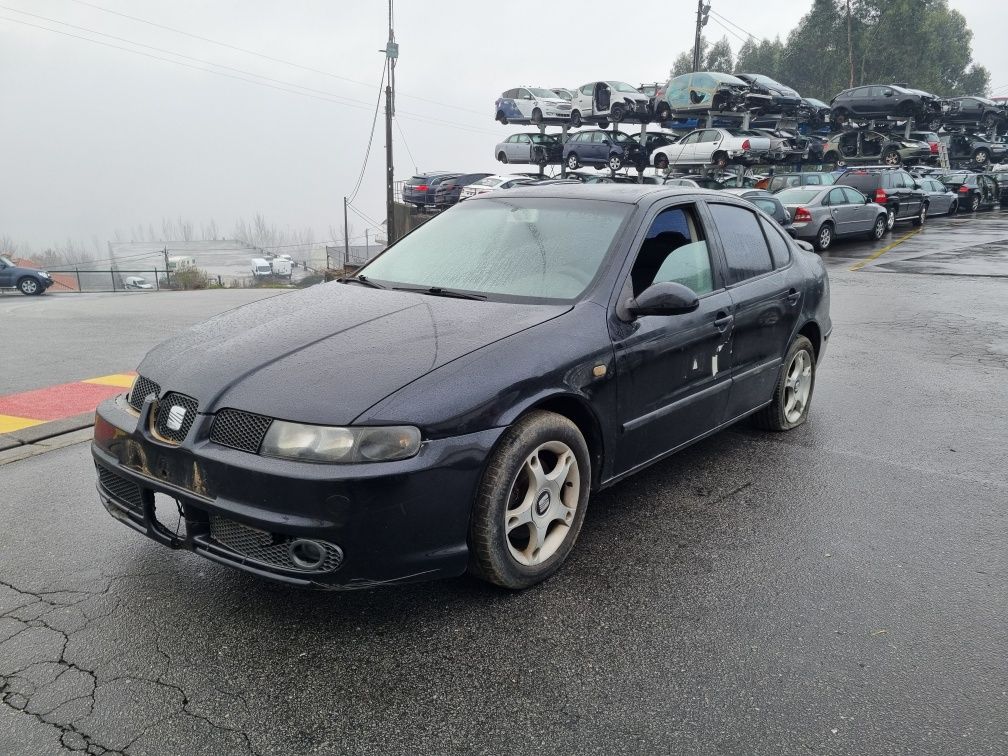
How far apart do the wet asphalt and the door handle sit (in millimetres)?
903

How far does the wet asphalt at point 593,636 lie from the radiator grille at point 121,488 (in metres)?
0.37

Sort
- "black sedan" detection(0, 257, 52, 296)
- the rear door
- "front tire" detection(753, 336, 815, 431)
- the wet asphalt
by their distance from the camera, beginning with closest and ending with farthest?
the wet asphalt → the rear door → "front tire" detection(753, 336, 815, 431) → "black sedan" detection(0, 257, 52, 296)

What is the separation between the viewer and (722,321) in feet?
13.7

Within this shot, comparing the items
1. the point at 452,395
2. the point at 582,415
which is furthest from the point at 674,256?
the point at 452,395

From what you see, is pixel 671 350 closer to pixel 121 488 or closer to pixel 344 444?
pixel 344 444

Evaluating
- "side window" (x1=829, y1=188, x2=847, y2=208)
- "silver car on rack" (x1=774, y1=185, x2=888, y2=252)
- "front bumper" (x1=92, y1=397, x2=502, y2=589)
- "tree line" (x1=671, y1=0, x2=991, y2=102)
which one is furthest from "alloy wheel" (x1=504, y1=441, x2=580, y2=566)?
"tree line" (x1=671, y1=0, x2=991, y2=102)

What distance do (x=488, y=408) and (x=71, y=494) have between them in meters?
2.69

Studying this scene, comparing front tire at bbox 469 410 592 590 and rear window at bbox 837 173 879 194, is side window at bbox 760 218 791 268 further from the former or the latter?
rear window at bbox 837 173 879 194

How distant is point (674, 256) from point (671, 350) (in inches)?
22.0

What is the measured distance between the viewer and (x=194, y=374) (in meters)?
3.00

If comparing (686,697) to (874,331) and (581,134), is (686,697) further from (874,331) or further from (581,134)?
(581,134)

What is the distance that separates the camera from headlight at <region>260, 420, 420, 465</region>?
2658 mm

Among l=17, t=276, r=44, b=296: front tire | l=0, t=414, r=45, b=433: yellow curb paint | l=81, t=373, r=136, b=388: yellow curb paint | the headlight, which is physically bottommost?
l=17, t=276, r=44, b=296: front tire

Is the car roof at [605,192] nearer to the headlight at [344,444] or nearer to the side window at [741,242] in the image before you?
the side window at [741,242]
